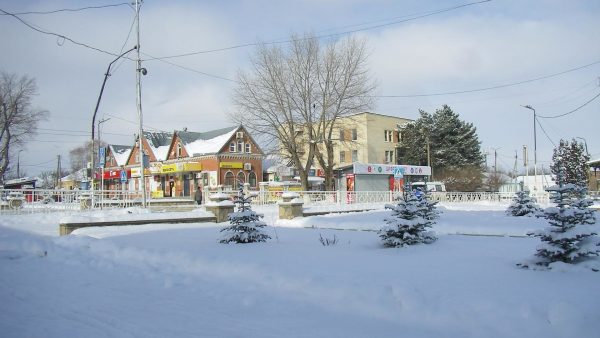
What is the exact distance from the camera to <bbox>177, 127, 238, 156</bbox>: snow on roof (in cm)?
5212

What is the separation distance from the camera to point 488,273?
7316 millimetres

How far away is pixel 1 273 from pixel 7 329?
3.97 meters

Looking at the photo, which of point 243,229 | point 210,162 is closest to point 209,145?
point 210,162

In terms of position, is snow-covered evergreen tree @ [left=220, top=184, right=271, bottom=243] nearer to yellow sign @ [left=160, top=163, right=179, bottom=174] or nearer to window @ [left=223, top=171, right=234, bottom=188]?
window @ [left=223, top=171, right=234, bottom=188]

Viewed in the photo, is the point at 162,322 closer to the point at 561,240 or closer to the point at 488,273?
the point at 488,273

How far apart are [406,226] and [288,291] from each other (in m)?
4.03

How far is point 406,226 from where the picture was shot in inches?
408

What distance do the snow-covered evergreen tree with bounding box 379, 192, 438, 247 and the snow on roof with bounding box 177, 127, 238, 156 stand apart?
41664mm

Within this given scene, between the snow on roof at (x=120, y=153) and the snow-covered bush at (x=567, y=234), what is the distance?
211 ft

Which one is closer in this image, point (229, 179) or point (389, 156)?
point (229, 179)

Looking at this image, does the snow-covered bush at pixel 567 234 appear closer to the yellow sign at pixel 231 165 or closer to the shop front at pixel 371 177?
the shop front at pixel 371 177

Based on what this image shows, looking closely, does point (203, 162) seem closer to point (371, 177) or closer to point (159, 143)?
point (159, 143)

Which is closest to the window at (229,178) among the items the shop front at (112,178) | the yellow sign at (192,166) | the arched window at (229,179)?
the arched window at (229,179)

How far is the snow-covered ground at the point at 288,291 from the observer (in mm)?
5395
